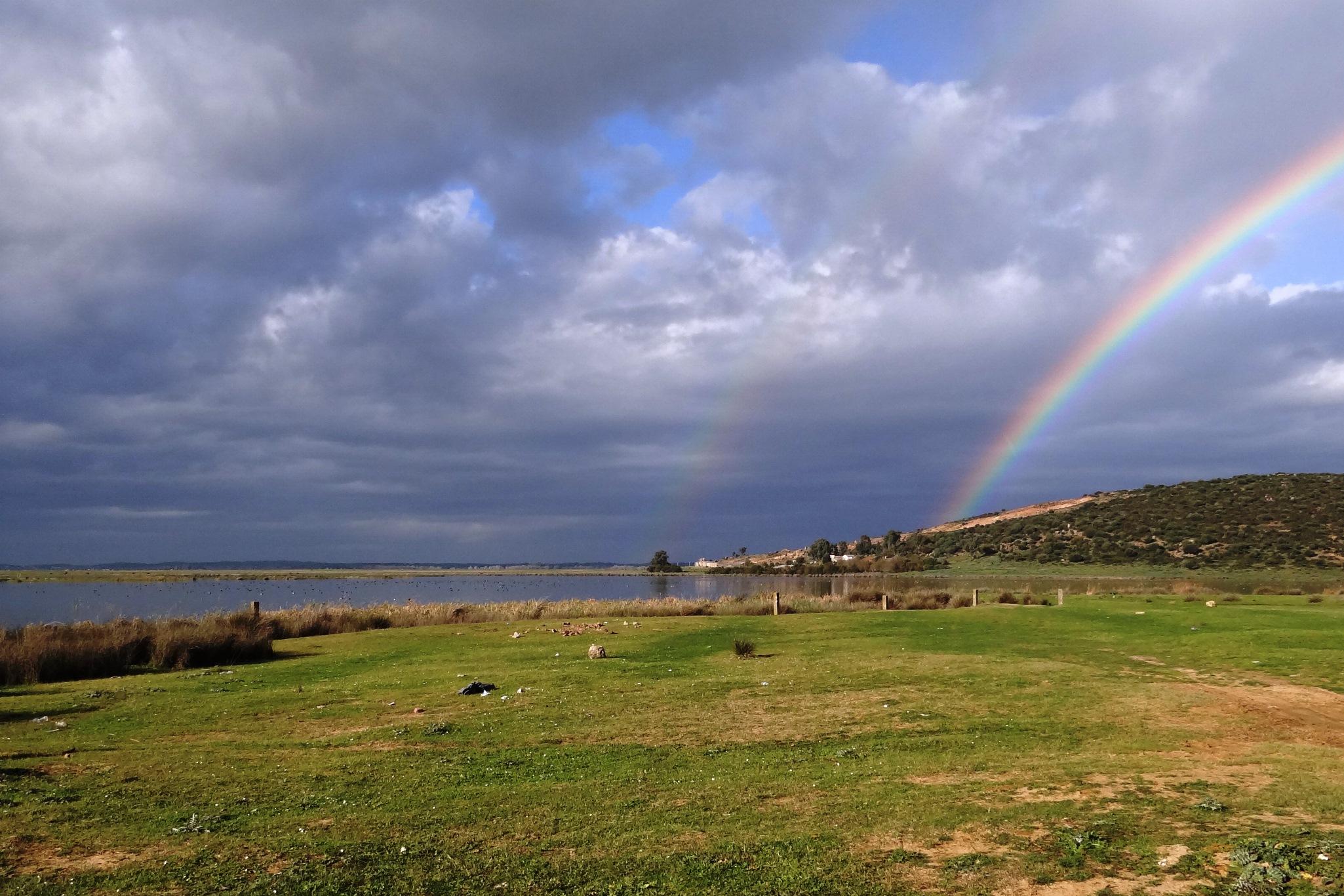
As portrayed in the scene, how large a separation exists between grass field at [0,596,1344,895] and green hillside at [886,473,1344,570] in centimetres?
5495

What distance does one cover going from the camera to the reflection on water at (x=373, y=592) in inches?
2244

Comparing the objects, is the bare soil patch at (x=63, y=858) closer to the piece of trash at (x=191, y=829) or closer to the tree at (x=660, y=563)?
the piece of trash at (x=191, y=829)

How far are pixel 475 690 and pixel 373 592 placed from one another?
85.5 meters

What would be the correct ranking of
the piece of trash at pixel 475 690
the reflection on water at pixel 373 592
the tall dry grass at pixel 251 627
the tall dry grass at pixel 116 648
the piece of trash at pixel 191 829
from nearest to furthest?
1. the piece of trash at pixel 191 829
2. the piece of trash at pixel 475 690
3. the tall dry grass at pixel 116 648
4. the tall dry grass at pixel 251 627
5. the reflection on water at pixel 373 592

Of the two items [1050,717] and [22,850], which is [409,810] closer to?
[22,850]

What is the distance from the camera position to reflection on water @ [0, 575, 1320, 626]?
5700 cm

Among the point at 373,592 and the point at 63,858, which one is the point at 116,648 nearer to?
the point at 63,858

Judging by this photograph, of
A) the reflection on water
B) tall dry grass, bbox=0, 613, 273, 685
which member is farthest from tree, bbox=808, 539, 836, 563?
tall dry grass, bbox=0, 613, 273, 685

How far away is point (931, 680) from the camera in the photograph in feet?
62.4

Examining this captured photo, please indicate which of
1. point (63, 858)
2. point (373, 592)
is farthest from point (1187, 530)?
point (63, 858)

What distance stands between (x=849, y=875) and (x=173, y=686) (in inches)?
795

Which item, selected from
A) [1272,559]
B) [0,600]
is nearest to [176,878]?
[1272,559]

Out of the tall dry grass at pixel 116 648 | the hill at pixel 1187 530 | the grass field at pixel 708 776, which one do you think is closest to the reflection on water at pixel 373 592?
the hill at pixel 1187 530

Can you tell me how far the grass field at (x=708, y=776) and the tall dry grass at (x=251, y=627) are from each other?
8.12 ft
